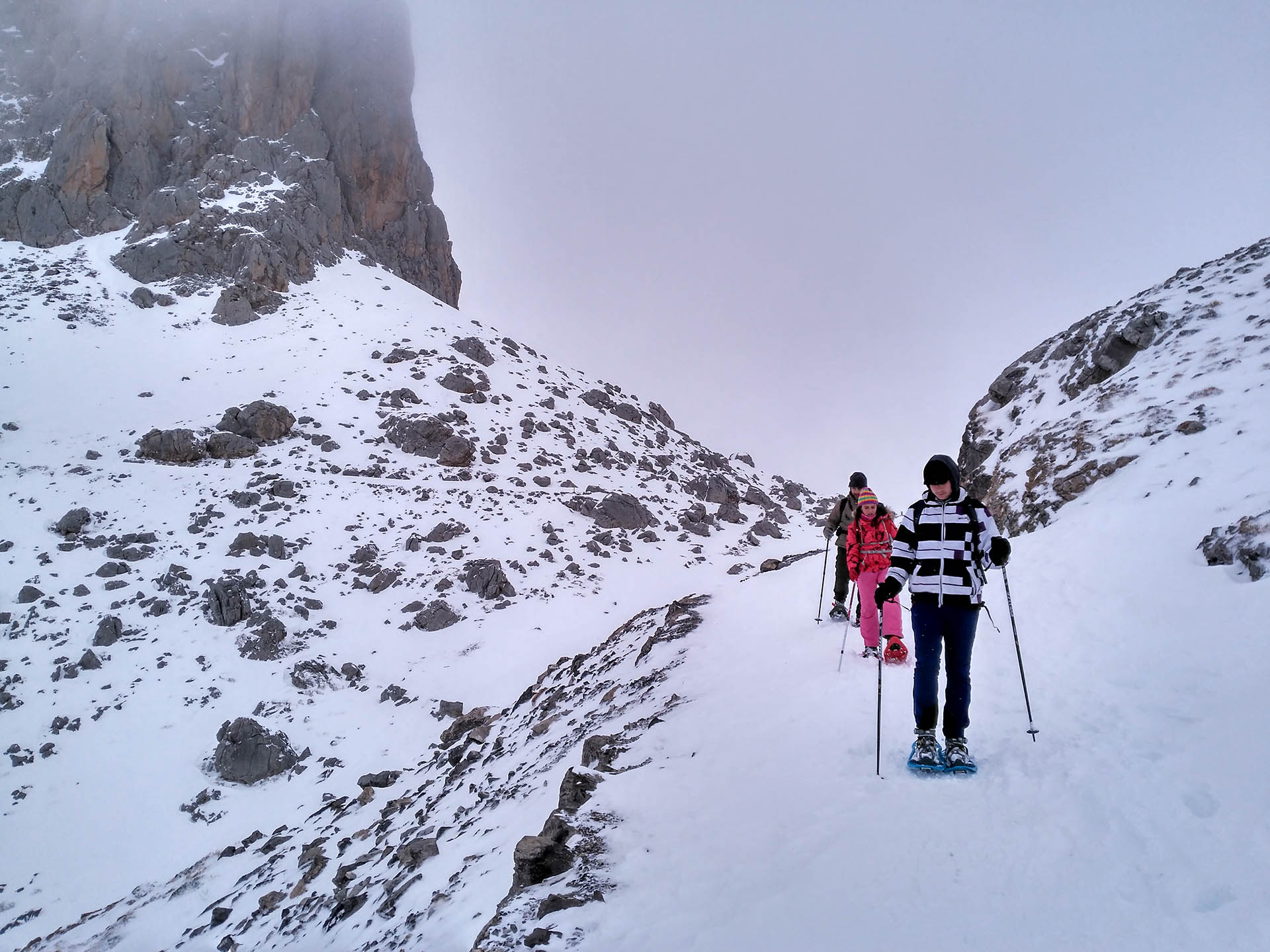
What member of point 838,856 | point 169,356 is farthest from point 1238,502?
point 169,356

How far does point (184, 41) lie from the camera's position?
193 ft

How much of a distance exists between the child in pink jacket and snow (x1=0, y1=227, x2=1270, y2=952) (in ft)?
2.06

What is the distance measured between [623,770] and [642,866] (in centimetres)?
188

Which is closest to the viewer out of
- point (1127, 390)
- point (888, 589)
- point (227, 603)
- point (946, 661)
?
point (946, 661)

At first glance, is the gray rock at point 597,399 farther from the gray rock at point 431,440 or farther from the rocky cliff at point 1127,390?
the rocky cliff at point 1127,390

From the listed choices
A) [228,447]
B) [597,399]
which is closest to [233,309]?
[228,447]

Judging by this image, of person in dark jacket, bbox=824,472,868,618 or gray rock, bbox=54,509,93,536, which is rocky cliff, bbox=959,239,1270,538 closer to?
person in dark jacket, bbox=824,472,868,618

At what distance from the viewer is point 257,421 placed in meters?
32.4

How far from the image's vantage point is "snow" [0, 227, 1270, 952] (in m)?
3.82

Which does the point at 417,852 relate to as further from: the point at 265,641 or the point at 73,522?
the point at 73,522

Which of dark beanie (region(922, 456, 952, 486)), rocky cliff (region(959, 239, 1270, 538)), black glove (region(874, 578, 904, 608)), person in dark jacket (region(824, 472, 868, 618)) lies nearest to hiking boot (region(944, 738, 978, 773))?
black glove (region(874, 578, 904, 608))

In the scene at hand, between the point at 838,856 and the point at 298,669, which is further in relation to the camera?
the point at 298,669

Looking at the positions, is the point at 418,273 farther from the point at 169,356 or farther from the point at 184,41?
the point at 169,356

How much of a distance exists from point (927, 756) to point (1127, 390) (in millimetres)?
13635
